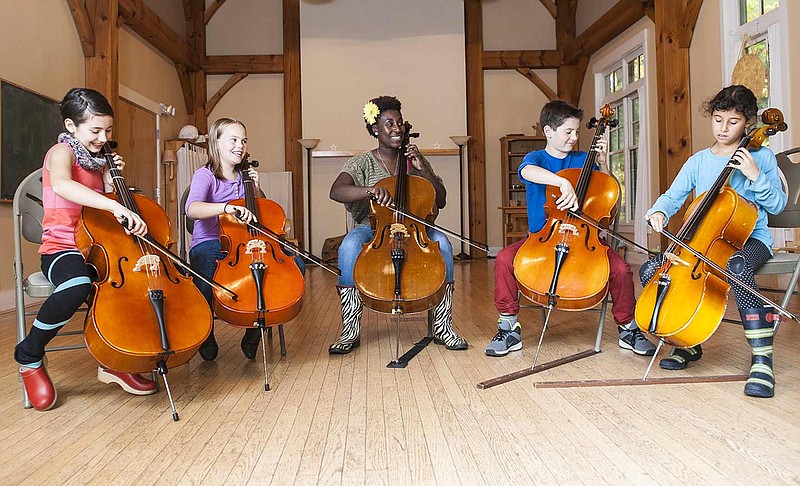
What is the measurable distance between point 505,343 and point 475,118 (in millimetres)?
6665

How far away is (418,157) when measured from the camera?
2.75 metres

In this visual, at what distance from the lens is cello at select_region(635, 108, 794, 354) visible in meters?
1.97

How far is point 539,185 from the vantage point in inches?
106

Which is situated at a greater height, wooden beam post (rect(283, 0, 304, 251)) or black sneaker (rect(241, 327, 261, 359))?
wooden beam post (rect(283, 0, 304, 251))

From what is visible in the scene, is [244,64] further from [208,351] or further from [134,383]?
[134,383]

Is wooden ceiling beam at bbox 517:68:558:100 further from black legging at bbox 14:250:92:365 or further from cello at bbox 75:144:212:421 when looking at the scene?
black legging at bbox 14:250:92:365

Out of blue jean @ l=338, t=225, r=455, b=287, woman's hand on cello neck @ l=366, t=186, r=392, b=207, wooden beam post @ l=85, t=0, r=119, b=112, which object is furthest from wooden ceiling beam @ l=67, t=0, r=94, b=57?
woman's hand on cello neck @ l=366, t=186, r=392, b=207

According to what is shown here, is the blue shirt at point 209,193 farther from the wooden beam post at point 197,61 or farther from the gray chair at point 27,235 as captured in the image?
the wooden beam post at point 197,61

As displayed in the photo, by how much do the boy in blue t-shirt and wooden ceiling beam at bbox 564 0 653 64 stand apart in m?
4.49

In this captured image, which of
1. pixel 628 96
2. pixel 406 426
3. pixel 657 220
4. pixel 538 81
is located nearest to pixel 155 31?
pixel 538 81

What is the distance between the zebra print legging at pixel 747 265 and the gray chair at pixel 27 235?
191cm

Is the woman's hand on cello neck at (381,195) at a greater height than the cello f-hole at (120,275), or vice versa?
the woman's hand on cello neck at (381,195)

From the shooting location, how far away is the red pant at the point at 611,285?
2.55m

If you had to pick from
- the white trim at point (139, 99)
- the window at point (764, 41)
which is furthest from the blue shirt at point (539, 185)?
the white trim at point (139, 99)
